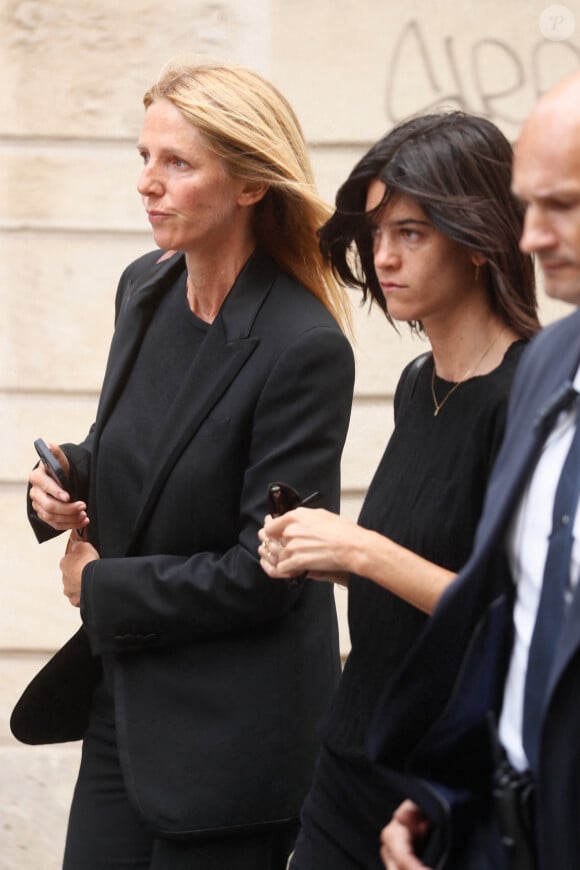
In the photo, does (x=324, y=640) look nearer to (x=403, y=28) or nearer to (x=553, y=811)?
(x=553, y=811)

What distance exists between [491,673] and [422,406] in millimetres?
639

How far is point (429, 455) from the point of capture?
7.89 ft

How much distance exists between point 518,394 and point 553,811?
556 millimetres

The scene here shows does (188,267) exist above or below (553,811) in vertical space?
above

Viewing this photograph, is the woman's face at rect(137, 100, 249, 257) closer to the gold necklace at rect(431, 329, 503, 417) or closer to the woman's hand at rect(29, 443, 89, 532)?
the woman's hand at rect(29, 443, 89, 532)

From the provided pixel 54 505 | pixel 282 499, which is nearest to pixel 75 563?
pixel 54 505

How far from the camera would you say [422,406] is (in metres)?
2.50

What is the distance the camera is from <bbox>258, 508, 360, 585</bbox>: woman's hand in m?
2.26

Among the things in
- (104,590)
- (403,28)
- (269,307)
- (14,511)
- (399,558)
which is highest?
(403,28)

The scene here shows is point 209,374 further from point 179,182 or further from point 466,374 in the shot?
point 466,374

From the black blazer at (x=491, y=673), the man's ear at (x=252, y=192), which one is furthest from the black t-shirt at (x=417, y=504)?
the man's ear at (x=252, y=192)

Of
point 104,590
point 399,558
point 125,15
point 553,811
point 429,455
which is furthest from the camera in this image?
point 125,15

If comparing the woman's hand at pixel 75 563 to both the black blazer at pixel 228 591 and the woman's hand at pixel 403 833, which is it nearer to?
the black blazer at pixel 228 591

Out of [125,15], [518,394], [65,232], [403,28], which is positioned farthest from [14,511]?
[518,394]
